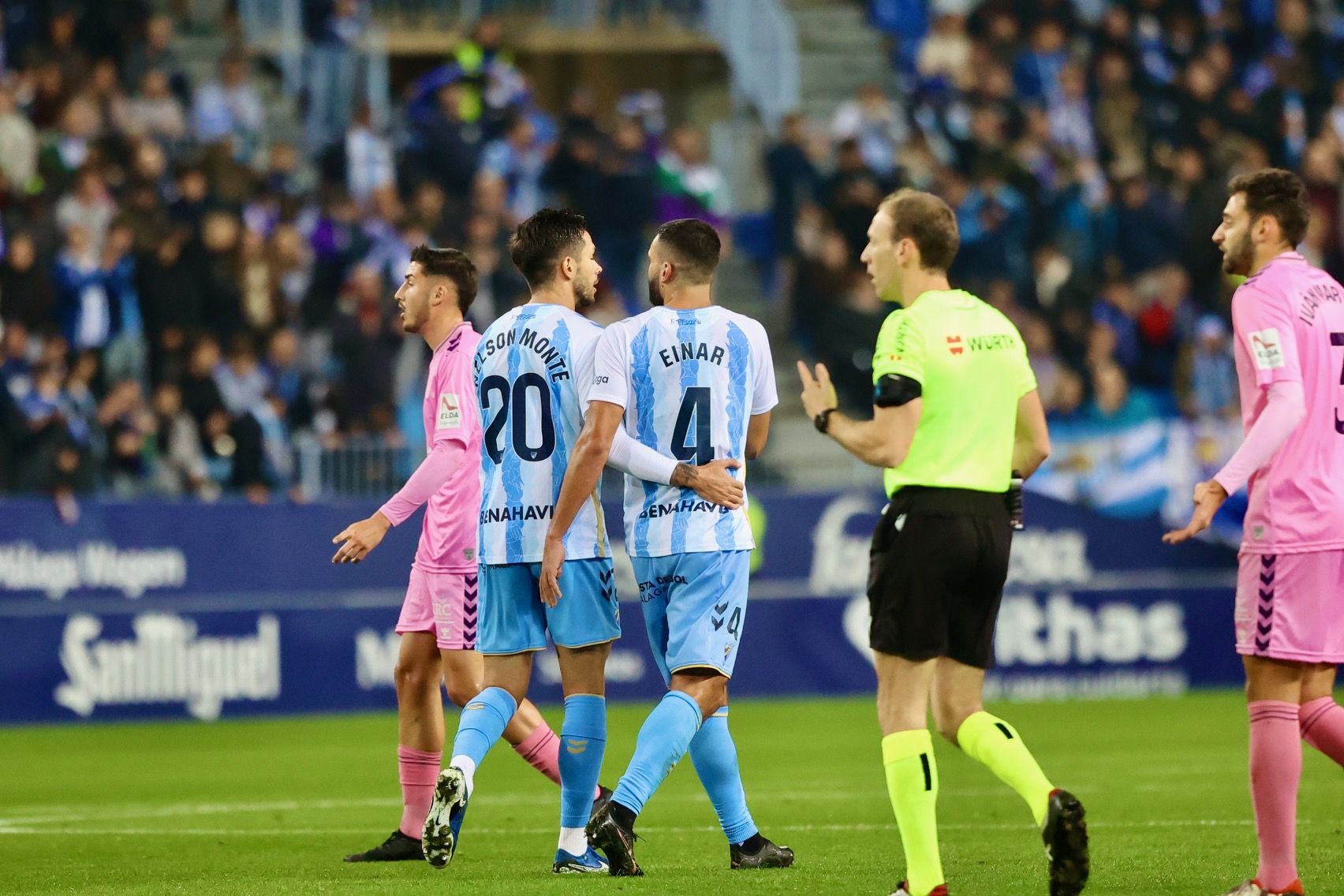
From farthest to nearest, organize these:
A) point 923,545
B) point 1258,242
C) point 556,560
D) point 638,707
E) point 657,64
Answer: point 657,64
point 638,707
point 556,560
point 1258,242
point 923,545

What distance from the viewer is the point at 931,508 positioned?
6680 mm

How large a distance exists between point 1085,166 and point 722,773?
16.7 m

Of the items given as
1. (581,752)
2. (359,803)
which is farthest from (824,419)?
(359,803)

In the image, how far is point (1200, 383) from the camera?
20.2 meters

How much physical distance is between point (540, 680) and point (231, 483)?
2.97 metres

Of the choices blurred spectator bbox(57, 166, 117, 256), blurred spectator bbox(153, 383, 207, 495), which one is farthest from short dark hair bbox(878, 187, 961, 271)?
blurred spectator bbox(57, 166, 117, 256)

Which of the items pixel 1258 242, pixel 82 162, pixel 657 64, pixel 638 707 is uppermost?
pixel 657 64

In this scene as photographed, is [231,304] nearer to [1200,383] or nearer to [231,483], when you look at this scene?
[231,483]

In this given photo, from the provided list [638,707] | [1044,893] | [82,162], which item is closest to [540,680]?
[638,707]

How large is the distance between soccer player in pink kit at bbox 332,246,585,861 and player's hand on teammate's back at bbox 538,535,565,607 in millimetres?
898

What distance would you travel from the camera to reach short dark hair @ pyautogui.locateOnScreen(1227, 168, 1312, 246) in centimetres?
717

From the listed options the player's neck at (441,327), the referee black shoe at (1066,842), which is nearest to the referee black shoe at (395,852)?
the player's neck at (441,327)

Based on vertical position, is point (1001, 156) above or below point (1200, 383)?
above

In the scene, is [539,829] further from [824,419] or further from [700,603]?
[824,419]
